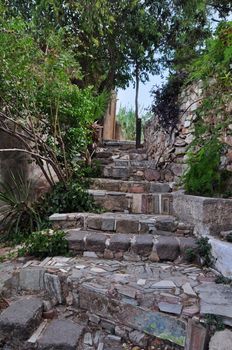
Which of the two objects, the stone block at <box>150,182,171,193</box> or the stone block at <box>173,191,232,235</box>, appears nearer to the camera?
the stone block at <box>173,191,232,235</box>

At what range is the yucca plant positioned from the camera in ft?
9.62

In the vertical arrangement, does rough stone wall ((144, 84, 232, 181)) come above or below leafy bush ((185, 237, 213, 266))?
above

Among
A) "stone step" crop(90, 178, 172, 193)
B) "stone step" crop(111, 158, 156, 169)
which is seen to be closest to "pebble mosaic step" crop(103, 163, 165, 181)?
"stone step" crop(111, 158, 156, 169)

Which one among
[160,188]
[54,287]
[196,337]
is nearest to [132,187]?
[160,188]

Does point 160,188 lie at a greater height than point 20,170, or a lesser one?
lesser

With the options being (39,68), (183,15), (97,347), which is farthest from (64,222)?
(183,15)

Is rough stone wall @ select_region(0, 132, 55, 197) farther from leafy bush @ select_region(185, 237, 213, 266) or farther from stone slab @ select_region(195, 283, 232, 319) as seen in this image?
stone slab @ select_region(195, 283, 232, 319)

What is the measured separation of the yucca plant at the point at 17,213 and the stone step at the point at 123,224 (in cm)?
39

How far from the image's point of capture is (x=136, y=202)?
308 centimetres

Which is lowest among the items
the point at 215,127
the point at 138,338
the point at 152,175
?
the point at 138,338

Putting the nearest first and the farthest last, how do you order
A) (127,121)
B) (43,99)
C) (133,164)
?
1. (43,99)
2. (133,164)
3. (127,121)

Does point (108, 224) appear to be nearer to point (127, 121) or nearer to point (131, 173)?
point (131, 173)

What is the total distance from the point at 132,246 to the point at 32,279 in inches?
29.5

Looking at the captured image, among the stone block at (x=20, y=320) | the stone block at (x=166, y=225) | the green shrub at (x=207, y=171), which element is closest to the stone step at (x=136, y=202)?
the stone block at (x=166, y=225)
